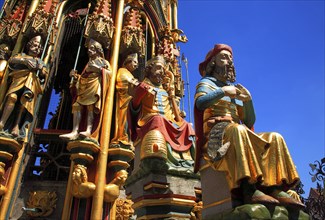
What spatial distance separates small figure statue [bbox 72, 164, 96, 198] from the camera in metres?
5.74

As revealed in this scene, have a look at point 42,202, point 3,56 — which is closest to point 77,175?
point 42,202

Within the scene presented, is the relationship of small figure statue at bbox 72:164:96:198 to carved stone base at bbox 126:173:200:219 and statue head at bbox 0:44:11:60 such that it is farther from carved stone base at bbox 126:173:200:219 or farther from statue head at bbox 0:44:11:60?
statue head at bbox 0:44:11:60

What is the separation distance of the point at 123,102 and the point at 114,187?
7.35 ft

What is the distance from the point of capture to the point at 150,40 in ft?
37.9

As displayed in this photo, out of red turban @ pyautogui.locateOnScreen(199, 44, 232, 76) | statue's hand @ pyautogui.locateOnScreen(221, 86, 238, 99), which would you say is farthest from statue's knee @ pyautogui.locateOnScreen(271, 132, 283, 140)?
red turban @ pyautogui.locateOnScreen(199, 44, 232, 76)

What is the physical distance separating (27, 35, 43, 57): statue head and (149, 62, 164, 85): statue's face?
401 cm

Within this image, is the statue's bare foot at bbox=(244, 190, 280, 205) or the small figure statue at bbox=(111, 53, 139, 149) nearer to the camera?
the statue's bare foot at bbox=(244, 190, 280, 205)

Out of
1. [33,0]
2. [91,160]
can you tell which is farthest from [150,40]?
[91,160]

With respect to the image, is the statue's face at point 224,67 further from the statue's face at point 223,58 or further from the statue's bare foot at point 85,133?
the statue's bare foot at point 85,133

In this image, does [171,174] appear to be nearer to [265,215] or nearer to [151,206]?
[151,206]

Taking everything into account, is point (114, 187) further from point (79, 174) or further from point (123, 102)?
point (123, 102)

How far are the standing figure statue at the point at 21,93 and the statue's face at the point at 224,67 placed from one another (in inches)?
197

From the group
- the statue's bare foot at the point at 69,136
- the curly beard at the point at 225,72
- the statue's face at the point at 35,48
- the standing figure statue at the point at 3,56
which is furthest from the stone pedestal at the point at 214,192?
the standing figure statue at the point at 3,56

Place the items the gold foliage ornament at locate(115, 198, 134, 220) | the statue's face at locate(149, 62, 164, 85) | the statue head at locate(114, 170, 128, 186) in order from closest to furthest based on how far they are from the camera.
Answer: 1. the statue's face at locate(149, 62, 164, 85)
2. the statue head at locate(114, 170, 128, 186)
3. the gold foliage ornament at locate(115, 198, 134, 220)
